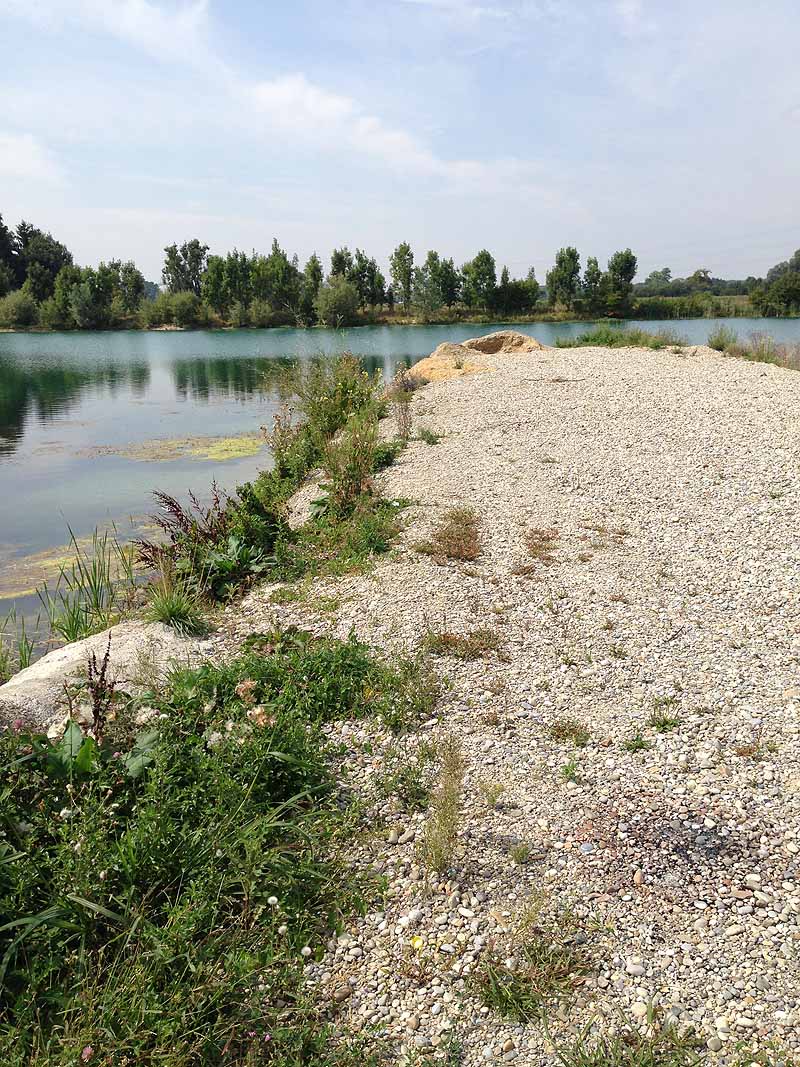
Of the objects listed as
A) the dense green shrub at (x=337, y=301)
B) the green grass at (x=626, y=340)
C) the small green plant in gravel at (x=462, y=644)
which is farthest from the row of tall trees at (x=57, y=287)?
the small green plant in gravel at (x=462, y=644)

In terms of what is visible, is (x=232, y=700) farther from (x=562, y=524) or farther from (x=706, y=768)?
(x=562, y=524)

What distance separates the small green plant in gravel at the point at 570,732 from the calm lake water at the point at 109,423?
6705 mm

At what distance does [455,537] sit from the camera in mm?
7961

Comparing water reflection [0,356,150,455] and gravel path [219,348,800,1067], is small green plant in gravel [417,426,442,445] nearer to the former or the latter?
gravel path [219,348,800,1067]

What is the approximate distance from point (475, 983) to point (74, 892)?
1811 millimetres

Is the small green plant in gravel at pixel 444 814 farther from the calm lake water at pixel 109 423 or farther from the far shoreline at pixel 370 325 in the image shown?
the far shoreline at pixel 370 325

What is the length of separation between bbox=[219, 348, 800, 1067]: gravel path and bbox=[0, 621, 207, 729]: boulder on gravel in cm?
62

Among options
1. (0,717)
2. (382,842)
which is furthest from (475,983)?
(0,717)

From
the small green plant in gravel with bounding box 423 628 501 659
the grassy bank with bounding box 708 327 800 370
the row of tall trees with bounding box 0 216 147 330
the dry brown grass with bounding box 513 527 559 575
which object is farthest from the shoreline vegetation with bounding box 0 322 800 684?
the row of tall trees with bounding box 0 216 147 330

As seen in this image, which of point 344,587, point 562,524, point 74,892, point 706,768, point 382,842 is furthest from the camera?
point 562,524

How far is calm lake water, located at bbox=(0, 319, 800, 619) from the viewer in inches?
478

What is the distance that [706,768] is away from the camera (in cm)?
421

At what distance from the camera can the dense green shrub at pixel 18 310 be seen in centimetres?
7256

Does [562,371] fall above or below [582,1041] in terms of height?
above
